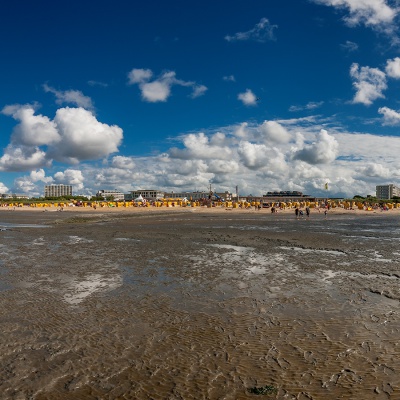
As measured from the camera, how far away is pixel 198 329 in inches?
317

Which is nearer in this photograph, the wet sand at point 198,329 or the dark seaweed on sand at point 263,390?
the dark seaweed on sand at point 263,390

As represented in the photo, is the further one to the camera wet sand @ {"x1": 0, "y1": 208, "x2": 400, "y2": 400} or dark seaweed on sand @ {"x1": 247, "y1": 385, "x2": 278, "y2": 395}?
wet sand @ {"x1": 0, "y1": 208, "x2": 400, "y2": 400}

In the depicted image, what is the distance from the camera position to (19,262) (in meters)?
16.4

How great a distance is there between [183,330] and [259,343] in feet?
5.72

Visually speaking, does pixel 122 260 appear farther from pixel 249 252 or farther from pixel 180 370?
pixel 180 370

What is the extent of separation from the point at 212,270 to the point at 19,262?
889 cm

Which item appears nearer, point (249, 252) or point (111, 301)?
point (111, 301)

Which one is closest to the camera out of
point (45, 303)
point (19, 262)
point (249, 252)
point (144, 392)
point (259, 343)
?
point (144, 392)

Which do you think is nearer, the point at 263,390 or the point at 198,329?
the point at 263,390

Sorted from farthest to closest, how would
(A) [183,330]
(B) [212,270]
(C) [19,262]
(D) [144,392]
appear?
(C) [19,262], (B) [212,270], (A) [183,330], (D) [144,392]

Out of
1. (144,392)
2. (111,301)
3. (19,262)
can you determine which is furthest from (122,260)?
(144,392)

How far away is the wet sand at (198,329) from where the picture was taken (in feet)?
18.5

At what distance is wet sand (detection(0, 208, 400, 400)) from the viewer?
563 centimetres

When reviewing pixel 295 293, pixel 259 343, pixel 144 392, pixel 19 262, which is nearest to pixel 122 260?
pixel 19 262
